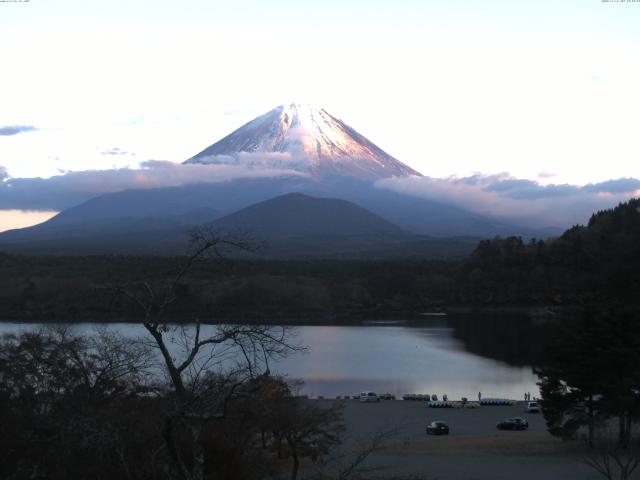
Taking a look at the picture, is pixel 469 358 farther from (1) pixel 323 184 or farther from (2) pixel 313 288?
(1) pixel 323 184

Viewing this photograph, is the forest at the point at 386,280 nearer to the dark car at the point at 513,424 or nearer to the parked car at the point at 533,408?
the parked car at the point at 533,408

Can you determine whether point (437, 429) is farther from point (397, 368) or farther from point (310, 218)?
point (310, 218)

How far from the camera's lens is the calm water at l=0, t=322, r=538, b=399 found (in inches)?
758

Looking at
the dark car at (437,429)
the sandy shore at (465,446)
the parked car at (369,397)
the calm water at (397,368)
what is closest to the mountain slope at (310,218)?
the calm water at (397,368)

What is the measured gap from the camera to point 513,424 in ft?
45.9

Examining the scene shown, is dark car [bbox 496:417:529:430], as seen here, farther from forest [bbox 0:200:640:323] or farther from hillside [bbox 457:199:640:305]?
hillside [bbox 457:199:640:305]

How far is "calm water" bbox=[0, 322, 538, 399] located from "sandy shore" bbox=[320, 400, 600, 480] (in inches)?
99.0

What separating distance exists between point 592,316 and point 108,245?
2664 inches

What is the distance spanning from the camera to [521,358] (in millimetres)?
24078

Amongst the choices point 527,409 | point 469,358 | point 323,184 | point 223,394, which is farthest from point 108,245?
point 223,394

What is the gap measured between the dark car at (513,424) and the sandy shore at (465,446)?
0.14 metres

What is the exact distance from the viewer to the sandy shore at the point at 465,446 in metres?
9.63

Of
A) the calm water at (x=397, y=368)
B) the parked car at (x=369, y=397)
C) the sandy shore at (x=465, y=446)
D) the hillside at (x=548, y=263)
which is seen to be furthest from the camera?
the hillside at (x=548, y=263)

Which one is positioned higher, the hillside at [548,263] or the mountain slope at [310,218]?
the mountain slope at [310,218]
